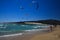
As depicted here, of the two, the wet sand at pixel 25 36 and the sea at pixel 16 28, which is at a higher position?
the sea at pixel 16 28

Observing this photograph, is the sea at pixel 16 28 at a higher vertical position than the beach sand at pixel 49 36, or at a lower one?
higher

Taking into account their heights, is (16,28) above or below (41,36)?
above

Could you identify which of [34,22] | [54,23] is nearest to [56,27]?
[54,23]

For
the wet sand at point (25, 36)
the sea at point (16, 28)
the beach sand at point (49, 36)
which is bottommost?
the beach sand at point (49, 36)

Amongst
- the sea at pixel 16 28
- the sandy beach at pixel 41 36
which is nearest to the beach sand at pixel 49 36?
the sandy beach at pixel 41 36

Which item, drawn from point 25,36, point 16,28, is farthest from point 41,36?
point 16,28

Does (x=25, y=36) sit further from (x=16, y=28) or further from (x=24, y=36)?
(x=16, y=28)

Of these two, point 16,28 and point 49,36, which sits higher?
point 16,28

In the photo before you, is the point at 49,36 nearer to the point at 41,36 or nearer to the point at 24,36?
the point at 41,36

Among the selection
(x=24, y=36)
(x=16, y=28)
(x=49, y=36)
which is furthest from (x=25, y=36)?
(x=49, y=36)

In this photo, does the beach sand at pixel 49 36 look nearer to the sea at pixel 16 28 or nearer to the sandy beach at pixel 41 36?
the sandy beach at pixel 41 36

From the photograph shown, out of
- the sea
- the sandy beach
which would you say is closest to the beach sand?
the sandy beach

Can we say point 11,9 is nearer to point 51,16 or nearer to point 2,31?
point 2,31

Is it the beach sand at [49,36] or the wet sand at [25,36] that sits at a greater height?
the wet sand at [25,36]
